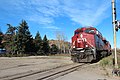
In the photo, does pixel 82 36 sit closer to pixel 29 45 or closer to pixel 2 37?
pixel 29 45

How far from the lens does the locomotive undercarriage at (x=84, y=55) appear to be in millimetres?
20087

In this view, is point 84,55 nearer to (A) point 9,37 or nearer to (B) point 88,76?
(B) point 88,76

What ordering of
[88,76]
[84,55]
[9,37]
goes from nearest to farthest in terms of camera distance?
1. [88,76]
2. [84,55]
3. [9,37]

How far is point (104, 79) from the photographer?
1011 cm

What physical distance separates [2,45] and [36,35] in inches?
502

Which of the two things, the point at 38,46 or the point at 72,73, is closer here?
the point at 72,73

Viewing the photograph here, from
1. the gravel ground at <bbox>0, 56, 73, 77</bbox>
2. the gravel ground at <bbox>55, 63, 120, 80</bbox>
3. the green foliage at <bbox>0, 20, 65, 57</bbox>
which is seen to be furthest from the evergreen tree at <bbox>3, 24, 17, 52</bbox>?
the gravel ground at <bbox>55, 63, 120, 80</bbox>

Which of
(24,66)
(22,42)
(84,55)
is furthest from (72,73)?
(22,42)

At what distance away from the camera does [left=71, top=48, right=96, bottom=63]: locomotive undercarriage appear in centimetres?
2009

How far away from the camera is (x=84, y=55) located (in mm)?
20281

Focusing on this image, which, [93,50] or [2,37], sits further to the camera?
[2,37]

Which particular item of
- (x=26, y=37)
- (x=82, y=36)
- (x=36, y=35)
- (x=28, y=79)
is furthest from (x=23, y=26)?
(x=28, y=79)

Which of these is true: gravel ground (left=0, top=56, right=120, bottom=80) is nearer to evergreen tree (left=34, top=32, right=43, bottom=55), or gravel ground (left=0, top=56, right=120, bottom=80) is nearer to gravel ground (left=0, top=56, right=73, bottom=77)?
gravel ground (left=0, top=56, right=73, bottom=77)

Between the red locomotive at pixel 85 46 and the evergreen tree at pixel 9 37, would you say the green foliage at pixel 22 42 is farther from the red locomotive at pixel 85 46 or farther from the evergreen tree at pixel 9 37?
the red locomotive at pixel 85 46
